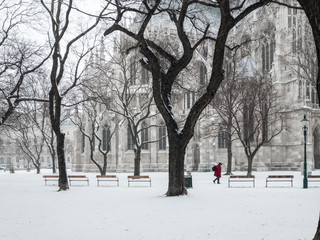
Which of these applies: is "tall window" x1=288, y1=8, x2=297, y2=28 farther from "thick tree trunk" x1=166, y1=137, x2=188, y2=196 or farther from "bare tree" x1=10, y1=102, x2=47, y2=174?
"thick tree trunk" x1=166, y1=137, x2=188, y2=196

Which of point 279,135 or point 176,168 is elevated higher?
point 279,135

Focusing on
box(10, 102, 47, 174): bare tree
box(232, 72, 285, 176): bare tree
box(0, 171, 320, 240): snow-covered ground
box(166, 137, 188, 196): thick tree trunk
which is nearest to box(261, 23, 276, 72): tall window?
box(232, 72, 285, 176): bare tree

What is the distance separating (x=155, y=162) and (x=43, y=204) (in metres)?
27.4

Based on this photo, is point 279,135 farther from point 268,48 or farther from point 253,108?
point 253,108

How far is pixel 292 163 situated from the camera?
3609cm

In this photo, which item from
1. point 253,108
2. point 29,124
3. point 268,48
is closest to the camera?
point 253,108

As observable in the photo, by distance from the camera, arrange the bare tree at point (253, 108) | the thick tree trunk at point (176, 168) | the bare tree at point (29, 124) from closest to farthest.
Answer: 1. the thick tree trunk at point (176, 168)
2. the bare tree at point (253, 108)
3. the bare tree at point (29, 124)

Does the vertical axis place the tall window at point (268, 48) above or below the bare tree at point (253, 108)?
above

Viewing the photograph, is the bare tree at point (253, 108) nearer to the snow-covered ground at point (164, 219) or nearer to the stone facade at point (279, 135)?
the stone facade at point (279, 135)

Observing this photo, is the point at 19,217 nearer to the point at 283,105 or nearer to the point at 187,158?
the point at 187,158

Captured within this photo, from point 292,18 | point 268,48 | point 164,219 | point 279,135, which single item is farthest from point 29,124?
point 164,219

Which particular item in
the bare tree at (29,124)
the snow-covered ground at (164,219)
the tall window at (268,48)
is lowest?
the snow-covered ground at (164,219)

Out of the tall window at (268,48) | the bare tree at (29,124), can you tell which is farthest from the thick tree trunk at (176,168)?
the tall window at (268,48)

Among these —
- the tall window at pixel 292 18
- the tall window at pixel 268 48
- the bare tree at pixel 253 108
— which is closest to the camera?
the bare tree at pixel 253 108
